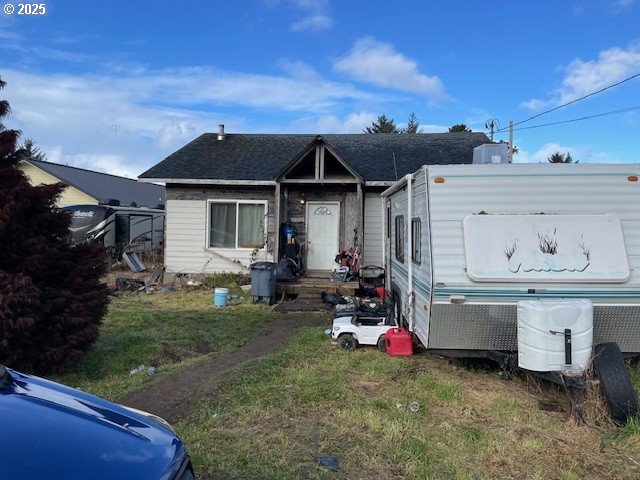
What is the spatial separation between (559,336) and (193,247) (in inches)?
421

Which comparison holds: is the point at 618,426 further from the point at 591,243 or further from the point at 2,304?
the point at 2,304

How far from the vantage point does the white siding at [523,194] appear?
561 cm

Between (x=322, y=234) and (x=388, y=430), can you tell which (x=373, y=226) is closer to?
(x=322, y=234)

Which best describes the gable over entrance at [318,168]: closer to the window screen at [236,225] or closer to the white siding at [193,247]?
the window screen at [236,225]

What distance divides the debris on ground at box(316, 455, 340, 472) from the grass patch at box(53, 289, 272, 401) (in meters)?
2.70

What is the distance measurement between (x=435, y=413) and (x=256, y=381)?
1974mm

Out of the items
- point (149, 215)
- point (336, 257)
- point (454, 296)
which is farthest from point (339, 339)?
point (149, 215)

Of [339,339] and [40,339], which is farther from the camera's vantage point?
[339,339]

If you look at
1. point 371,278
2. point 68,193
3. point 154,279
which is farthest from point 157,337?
point 68,193

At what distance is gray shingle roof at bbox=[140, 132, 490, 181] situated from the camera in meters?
13.6

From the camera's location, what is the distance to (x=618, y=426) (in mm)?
4539

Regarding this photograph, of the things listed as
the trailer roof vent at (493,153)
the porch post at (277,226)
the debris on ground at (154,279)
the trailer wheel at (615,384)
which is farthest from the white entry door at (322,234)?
the trailer wheel at (615,384)

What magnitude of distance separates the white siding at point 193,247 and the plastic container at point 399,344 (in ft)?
24.0

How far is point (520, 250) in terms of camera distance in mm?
5539
